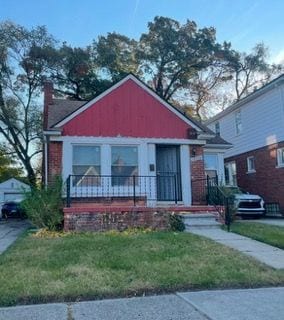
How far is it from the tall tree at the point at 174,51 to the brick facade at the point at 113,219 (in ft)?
66.8

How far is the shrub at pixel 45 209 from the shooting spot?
35.6 ft

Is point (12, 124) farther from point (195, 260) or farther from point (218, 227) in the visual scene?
point (195, 260)

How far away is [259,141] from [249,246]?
11618 millimetres

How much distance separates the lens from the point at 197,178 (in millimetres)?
14367

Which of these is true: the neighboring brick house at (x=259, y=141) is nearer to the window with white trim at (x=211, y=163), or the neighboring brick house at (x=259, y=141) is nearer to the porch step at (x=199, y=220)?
the window with white trim at (x=211, y=163)

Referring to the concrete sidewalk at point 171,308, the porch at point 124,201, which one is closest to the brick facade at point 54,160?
the porch at point 124,201

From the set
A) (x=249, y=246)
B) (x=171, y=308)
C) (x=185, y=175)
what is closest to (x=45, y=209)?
(x=185, y=175)

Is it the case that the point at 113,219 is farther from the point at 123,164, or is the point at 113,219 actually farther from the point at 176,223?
the point at 123,164

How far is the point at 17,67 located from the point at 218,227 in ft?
68.2

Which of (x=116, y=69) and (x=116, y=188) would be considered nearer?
(x=116, y=188)

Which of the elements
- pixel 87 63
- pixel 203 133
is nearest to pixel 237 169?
pixel 203 133

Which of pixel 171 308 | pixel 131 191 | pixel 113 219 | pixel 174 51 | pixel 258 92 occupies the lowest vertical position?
pixel 171 308

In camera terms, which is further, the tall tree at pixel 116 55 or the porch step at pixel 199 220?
the tall tree at pixel 116 55

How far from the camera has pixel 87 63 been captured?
2848 centimetres
